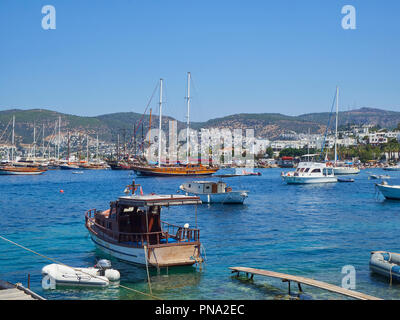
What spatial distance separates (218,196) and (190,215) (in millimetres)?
7141

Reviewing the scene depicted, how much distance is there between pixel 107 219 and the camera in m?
24.5

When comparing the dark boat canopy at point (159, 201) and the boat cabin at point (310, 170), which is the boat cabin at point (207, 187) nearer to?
the dark boat canopy at point (159, 201)

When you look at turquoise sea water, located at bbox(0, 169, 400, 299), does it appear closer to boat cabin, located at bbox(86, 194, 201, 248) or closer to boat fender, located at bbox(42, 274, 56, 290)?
boat fender, located at bbox(42, 274, 56, 290)

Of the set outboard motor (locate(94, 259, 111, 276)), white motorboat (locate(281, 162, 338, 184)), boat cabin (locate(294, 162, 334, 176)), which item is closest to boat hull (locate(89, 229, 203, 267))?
outboard motor (locate(94, 259, 111, 276))

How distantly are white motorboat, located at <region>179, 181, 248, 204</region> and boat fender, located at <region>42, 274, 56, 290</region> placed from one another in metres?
31.3

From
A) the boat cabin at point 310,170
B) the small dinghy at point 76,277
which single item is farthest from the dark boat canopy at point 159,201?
the boat cabin at point 310,170

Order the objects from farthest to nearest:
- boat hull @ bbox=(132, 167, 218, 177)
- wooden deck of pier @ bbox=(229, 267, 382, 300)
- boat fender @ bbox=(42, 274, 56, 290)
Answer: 1. boat hull @ bbox=(132, 167, 218, 177)
2. boat fender @ bbox=(42, 274, 56, 290)
3. wooden deck of pier @ bbox=(229, 267, 382, 300)

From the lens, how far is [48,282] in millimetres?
19156

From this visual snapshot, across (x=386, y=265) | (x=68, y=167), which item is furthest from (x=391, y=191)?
(x=68, y=167)

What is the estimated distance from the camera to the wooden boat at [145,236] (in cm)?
2075

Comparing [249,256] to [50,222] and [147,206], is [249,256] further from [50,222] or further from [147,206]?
[50,222]

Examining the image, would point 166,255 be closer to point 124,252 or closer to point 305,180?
point 124,252

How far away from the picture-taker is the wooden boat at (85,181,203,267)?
817 inches
